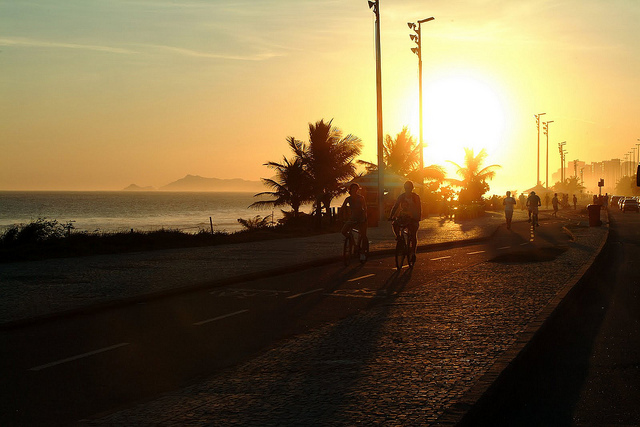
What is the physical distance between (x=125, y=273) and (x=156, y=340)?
6546 millimetres

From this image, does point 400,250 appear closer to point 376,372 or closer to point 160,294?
point 160,294

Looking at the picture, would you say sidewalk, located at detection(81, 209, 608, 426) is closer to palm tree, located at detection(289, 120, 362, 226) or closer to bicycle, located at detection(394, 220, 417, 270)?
bicycle, located at detection(394, 220, 417, 270)

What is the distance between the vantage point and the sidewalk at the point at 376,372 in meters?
4.69

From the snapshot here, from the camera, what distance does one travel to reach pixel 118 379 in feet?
20.0

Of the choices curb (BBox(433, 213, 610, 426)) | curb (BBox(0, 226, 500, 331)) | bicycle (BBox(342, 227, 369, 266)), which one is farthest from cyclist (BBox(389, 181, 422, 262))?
curb (BBox(433, 213, 610, 426))

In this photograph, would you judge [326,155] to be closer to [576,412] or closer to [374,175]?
[374,175]

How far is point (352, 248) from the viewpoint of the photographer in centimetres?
1650

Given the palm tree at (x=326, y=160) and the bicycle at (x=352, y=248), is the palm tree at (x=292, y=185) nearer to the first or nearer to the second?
the palm tree at (x=326, y=160)

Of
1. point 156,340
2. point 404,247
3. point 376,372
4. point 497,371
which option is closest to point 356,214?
point 404,247

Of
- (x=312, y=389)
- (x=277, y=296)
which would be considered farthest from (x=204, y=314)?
(x=312, y=389)

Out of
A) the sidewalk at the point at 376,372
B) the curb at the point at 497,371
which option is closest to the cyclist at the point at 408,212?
the sidewalk at the point at 376,372

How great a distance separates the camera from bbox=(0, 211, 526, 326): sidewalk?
33.7ft

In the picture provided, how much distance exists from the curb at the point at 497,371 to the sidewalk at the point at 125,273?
6050mm

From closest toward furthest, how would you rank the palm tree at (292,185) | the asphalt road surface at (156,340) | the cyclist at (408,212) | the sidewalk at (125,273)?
the asphalt road surface at (156,340) < the sidewalk at (125,273) < the cyclist at (408,212) < the palm tree at (292,185)
